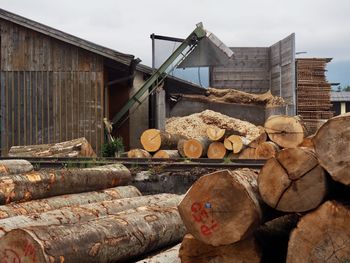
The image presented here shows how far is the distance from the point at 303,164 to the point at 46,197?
411 centimetres

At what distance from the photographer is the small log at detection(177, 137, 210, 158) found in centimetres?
1356

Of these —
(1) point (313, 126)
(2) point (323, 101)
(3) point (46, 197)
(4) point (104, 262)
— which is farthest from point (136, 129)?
(4) point (104, 262)

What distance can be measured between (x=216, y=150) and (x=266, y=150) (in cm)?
153

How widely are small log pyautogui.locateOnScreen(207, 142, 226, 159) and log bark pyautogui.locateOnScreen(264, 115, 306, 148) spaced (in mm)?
1370

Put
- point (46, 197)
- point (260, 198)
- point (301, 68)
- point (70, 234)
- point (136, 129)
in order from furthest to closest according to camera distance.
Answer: point (301, 68), point (136, 129), point (46, 197), point (70, 234), point (260, 198)

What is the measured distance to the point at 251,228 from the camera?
13.5ft

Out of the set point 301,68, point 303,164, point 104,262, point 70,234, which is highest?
point 301,68

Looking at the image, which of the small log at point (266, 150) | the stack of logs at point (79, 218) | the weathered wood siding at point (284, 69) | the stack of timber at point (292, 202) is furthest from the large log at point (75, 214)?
the weathered wood siding at point (284, 69)

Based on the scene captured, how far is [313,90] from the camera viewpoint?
825 inches

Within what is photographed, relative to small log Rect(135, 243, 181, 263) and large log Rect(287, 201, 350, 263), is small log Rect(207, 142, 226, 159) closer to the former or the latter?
small log Rect(135, 243, 181, 263)

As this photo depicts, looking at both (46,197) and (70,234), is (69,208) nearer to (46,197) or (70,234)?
(46,197)

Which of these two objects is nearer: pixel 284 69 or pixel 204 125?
pixel 204 125

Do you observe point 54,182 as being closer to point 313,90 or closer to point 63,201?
point 63,201

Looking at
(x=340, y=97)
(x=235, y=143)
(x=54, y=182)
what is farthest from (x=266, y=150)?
(x=340, y=97)
